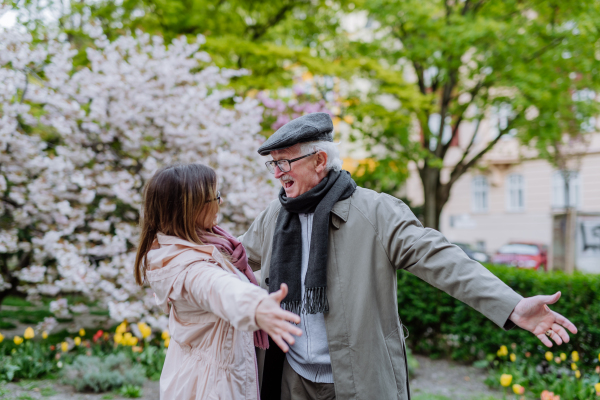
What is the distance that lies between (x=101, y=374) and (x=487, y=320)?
158 inches

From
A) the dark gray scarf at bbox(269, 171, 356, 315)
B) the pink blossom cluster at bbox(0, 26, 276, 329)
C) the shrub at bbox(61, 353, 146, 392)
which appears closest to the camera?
the dark gray scarf at bbox(269, 171, 356, 315)

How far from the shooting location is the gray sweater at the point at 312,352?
203 centimetres

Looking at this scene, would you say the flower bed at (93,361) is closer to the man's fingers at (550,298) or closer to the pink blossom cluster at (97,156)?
the pink blossom cluster at (97,156)

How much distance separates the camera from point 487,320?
5191 millimetres

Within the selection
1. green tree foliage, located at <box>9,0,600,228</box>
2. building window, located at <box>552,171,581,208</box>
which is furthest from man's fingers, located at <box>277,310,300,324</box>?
building window, located at <box>552,171,581,208</box>

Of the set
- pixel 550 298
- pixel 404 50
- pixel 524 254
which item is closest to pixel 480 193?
pixel 524 254

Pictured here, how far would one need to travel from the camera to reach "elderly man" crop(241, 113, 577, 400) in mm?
1804

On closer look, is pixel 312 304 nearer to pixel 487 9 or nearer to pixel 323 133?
pixel 323 133

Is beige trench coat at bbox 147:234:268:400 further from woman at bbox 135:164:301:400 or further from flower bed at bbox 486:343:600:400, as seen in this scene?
flower bed at bbox 486:343:600:400

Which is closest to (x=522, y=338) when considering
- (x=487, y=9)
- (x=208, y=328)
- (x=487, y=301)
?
(x=487, y=301)

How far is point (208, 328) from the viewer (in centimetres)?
184

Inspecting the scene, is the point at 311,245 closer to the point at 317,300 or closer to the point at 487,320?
the point at 317,300

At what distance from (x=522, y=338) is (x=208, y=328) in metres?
4.10

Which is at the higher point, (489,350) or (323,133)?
(323,133)
